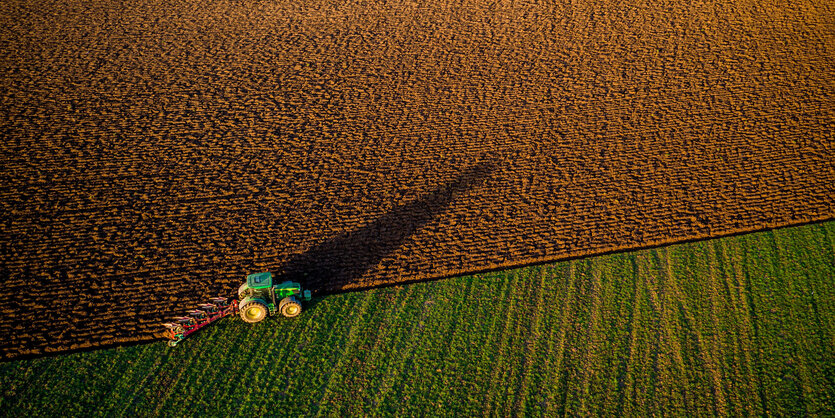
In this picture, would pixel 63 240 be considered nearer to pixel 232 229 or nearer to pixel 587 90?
pixel 232 229

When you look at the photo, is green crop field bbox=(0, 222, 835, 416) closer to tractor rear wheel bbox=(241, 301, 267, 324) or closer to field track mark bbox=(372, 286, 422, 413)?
field track mark bbox=(372, 286, 422, 413)

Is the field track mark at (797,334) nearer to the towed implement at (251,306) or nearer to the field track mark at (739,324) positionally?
the field track mark at (739,324)

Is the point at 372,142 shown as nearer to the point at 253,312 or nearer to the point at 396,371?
the point at 253,312

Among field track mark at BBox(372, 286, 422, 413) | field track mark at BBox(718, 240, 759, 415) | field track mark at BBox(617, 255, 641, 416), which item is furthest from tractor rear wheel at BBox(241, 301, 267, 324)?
field track mark at BBox(718, 240, 759, 415)

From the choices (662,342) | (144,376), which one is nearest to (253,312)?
(144,376)

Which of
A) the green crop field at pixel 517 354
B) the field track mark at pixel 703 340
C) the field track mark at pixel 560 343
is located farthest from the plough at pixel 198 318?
the field track mark at pixel 703 340
